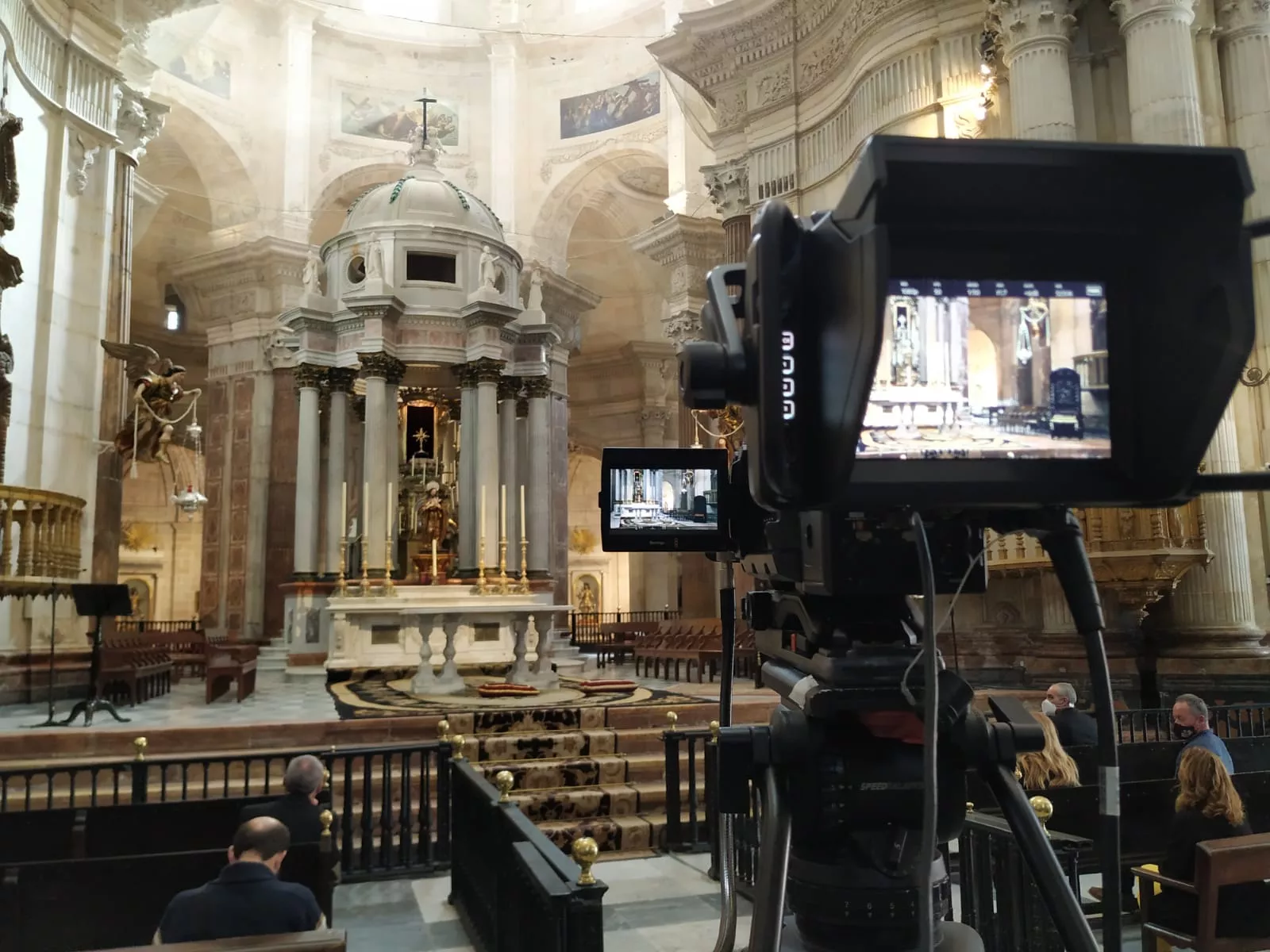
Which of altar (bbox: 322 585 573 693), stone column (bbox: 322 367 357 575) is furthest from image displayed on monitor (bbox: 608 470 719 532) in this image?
stone column (bbox: 322 367 357 575)

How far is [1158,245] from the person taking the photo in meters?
1.33

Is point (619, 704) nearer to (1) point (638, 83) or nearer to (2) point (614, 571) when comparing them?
(1) point (638, 83)

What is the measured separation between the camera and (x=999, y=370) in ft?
4.54

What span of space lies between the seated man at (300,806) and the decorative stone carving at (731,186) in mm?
12889

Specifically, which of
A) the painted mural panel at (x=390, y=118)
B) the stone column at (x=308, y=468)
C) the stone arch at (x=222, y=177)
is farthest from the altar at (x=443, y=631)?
the painted mural panel at (x=390, y=118)

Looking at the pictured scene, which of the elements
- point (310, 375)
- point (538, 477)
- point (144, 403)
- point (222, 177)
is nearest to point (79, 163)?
point (144, 403)

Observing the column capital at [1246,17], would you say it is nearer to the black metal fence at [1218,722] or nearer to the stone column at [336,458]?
the black metal fence at [1218,722]

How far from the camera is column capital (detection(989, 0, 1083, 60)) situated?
10.9m

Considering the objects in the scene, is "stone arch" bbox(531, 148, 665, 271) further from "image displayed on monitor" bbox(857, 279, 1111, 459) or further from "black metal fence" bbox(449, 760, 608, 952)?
"image displayed on monitor" bbox(857, 279, 1111, 459)

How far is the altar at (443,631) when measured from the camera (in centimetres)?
1258

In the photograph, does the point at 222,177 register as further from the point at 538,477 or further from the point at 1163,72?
the point at 1163,72

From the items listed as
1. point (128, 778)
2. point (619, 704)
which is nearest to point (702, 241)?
point (619, 704)

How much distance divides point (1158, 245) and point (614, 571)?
32.9 metres

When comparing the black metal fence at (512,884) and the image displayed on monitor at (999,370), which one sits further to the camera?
the black metal fence at (512,884)
